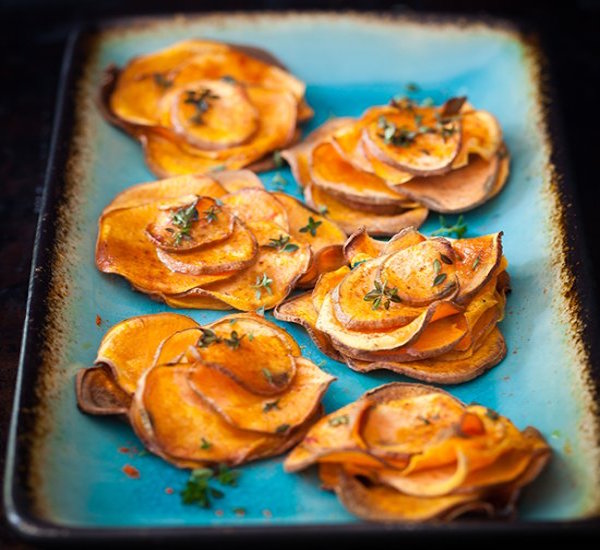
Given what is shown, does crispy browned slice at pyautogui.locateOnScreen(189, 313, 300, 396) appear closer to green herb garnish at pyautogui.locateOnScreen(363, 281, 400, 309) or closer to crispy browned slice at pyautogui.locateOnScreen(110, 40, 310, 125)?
green herb garnish at pyautogui.locateOnScreen(363, 281, 400, 309)

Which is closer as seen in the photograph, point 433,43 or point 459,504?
point 459,504

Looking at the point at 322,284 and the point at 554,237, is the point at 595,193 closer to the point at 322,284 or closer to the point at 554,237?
the point at 554,237

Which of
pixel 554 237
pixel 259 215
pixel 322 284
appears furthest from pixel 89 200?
pixel 554 237

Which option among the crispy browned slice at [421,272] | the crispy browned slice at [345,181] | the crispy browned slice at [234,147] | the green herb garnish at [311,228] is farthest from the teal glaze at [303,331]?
the green herb garnish at [311,228]

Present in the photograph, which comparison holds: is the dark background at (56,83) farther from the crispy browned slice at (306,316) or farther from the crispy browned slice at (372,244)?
the crispy browned slice at (306,316)

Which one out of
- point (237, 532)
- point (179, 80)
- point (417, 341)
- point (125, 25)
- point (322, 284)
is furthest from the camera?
point (125, 25)

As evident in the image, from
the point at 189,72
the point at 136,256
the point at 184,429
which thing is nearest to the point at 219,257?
the point at 136,256

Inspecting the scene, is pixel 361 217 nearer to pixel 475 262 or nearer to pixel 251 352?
pixel 475 262
